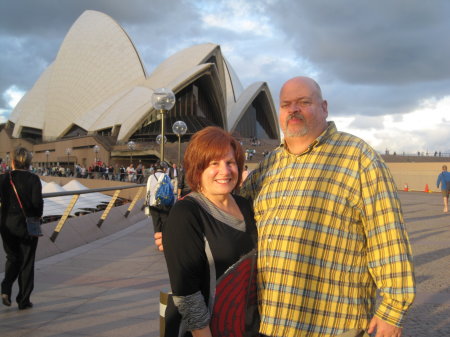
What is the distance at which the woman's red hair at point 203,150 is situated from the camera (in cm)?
158

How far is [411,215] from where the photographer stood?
9.70 metres

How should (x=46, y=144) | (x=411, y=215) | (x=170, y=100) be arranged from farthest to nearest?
(x=46, y=144) < (x=411, y=215) < (x=170, y=100)

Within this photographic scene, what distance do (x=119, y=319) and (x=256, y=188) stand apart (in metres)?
1.79

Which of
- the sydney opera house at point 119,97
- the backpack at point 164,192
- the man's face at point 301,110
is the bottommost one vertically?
the backpack at point 164,192

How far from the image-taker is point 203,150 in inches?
62.5

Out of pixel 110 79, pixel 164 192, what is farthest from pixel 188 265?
pixel 110 79

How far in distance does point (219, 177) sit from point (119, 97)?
38.5 meters

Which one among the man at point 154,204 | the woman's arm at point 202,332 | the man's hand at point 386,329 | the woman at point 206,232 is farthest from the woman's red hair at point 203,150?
the man at point 154,204

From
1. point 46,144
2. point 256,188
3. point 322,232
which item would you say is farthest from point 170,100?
point 46,144

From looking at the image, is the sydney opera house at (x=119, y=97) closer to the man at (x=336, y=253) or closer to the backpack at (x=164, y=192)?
the backpack at (x=164, y=192)

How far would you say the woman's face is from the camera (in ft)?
5.17

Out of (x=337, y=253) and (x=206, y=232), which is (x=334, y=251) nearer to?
(x=337, y=253)

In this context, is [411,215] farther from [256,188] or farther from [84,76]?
[84,76]

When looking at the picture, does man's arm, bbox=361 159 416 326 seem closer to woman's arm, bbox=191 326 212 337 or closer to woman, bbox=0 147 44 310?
woman's arm, bbox=191 326 212 337
